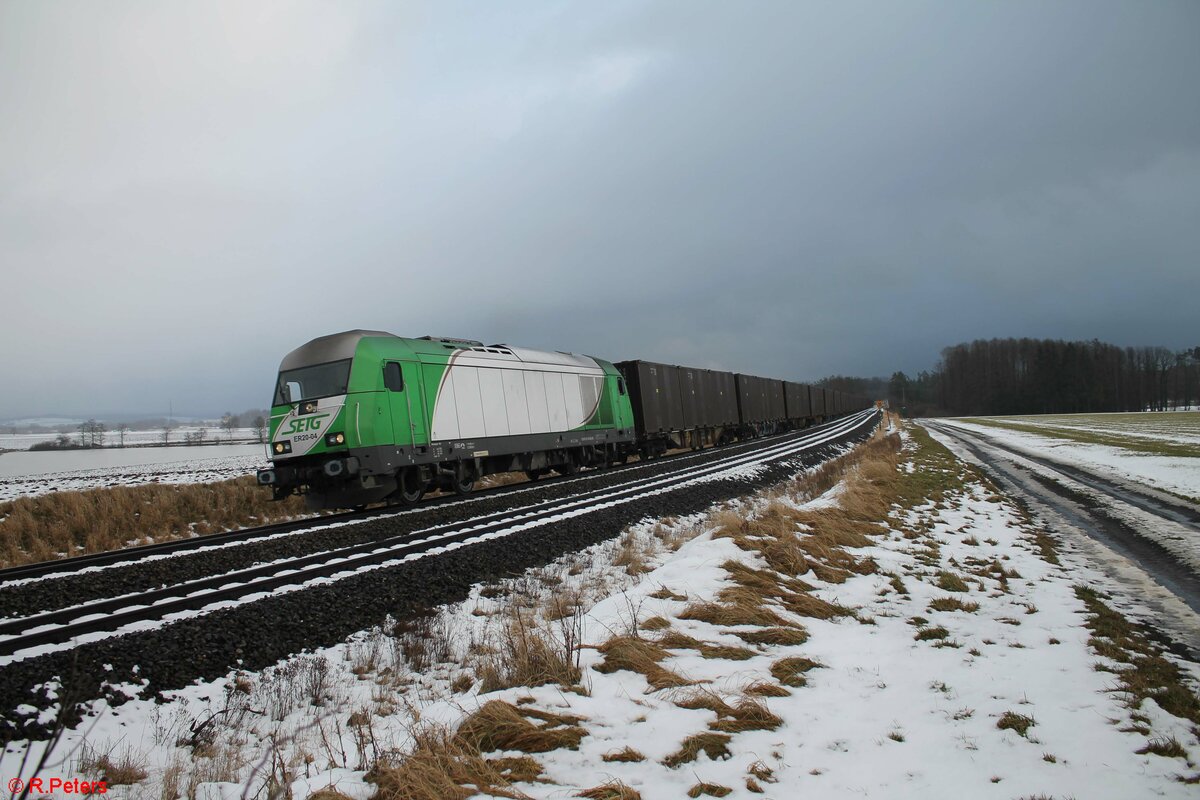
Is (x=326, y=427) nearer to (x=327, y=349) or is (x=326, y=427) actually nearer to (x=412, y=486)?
(x=327, y=349)

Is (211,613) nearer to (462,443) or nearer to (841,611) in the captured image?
(841,611)

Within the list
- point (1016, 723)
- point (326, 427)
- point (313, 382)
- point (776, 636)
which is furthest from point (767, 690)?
point (313, 382)

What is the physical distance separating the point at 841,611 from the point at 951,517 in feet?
21.5

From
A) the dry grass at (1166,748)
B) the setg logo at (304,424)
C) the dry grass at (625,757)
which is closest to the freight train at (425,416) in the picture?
the setg logo at (304,424)

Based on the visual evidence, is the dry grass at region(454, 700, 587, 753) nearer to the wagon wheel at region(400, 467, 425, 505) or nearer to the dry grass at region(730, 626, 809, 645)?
the dry grass at region(730, 626, 809, 645)

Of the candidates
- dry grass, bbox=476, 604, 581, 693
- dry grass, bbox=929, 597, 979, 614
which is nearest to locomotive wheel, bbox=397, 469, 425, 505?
dry grass, bbox=476, 604, 581, 693

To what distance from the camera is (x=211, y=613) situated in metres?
6.16

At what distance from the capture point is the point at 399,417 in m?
13.7

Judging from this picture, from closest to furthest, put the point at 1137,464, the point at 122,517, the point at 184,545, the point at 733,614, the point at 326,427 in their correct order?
the point at 733,614
the point at 184,545
the point at 326,427
the point at 122,517
the point at 1137,464

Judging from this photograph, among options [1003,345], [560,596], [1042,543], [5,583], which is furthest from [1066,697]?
[1003,345]

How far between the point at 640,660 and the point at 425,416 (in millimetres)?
10568

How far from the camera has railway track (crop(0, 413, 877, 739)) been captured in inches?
194

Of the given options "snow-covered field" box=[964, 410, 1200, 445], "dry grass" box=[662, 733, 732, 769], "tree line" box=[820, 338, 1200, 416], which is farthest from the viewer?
"tree line" box=[820, 338, 1200, 416]

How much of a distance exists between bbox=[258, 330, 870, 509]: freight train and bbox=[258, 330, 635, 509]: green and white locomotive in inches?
1.0
